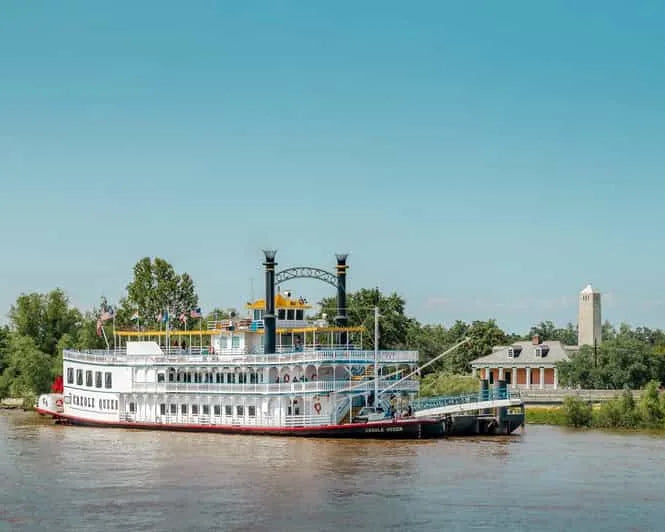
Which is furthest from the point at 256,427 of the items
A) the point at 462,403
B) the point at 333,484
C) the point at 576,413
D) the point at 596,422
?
the point at 596,422

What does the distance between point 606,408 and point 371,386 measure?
16628 mm

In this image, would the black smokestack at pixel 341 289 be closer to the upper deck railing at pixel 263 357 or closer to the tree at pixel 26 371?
the upper deck railing at pixel 263 357

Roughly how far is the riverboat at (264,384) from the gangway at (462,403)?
48cm

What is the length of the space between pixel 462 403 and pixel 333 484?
21.3m

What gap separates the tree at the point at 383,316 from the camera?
109 m

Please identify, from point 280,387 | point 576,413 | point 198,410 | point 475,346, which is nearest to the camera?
point 280,387

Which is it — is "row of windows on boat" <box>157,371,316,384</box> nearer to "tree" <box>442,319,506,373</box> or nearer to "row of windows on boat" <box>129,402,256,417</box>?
"row of windows on boat" <box>129,402,256,417</box>

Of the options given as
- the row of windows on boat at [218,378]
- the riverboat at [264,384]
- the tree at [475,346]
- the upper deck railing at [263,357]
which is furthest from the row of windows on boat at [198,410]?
the tree at [475,346]

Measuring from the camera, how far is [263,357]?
65.8m

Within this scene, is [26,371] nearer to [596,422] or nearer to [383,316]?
[383,316]

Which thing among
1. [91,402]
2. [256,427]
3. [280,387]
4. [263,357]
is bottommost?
[256,427]

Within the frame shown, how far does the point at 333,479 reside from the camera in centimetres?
4569

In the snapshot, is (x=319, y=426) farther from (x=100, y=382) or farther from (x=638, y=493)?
(x=638, y=493)

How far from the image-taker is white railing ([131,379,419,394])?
208ft
